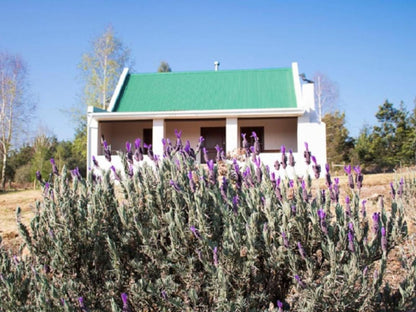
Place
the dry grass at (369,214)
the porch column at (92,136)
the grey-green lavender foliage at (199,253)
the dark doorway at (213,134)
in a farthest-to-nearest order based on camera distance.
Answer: the dark doorway at (213,134) → the porch column at (92,136) → the dry grass at (369,214) → the grey-green lavender foliage at (199,253)

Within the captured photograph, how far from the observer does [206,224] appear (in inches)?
112

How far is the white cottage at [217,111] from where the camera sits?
17.0 m

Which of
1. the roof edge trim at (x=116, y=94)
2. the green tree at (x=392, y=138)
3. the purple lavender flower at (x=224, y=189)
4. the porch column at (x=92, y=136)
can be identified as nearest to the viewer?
the purple lavender flower at (x=224, y=189)

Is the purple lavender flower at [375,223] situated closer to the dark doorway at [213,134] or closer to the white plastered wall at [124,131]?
the dark doorway at [213,134]

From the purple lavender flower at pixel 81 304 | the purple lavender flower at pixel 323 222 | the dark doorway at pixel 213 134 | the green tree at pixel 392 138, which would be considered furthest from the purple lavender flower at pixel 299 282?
the green tree at pixel 392 138

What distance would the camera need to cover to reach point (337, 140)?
30.3 metres

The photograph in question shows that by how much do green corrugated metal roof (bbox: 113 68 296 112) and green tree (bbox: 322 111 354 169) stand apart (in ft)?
31.4

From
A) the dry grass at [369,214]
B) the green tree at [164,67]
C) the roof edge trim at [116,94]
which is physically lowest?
the dry grass at [369,214]

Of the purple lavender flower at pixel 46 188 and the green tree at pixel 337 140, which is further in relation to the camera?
the green tree at pixel 337 140

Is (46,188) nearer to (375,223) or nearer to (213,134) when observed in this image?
(375,223)

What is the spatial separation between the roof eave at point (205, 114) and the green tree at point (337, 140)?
37.0 feet

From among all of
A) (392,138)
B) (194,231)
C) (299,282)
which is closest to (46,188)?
(194,231)

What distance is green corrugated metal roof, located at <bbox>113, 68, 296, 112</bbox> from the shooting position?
18312 millimetres

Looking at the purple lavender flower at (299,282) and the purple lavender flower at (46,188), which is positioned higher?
the purple lavender flower at (46,188)
